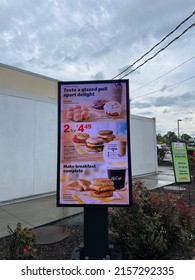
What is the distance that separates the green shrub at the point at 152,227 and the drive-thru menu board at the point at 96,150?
539 millimetres

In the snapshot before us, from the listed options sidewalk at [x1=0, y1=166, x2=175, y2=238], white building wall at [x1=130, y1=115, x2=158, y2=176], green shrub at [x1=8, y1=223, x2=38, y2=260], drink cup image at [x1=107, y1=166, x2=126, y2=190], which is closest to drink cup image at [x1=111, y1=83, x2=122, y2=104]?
drink cup image at [x1=107, y1=166, x2=126, y2=190]

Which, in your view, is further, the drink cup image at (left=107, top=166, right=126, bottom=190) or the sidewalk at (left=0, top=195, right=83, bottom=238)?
the sidewalk at (left=0, top=195, right=83, bottom=238)

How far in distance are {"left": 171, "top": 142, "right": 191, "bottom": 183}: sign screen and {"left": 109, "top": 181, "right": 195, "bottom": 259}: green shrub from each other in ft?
11.2

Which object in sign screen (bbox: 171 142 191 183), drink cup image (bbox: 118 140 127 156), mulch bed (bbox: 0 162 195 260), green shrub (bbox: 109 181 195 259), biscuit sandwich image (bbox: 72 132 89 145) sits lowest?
mulch bed (bbox: 0 162 195 260)

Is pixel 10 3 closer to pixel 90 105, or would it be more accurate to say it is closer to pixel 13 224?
pixel 90 105

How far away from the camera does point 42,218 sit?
4.32 metres

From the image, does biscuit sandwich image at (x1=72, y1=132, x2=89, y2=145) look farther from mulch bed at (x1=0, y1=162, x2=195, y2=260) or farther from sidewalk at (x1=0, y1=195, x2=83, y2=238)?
sidewalk at (x1=0, y1=195, x2=83, y2=238)

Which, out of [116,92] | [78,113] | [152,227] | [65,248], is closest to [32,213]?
[65,248]

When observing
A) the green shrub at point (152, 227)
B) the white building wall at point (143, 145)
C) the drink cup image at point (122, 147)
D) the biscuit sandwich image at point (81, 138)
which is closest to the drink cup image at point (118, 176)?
the drink cup image at point (122, 147)

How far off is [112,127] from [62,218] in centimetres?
278

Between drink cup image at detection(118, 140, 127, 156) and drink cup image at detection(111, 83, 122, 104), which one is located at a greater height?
drink cup image at detection(111, 83, 122, 104)

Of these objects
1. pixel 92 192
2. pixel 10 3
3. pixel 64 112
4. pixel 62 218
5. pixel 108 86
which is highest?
pixel 10 3

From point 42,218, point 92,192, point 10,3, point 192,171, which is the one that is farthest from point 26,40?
point 192,171

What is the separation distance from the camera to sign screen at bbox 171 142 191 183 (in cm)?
625
